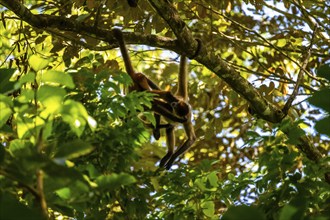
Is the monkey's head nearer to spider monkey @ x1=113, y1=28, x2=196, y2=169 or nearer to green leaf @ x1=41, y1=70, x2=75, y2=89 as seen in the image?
spider monkey @ x1=113, y1=28, x2=196, y2=169

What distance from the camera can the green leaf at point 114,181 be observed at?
1.66m

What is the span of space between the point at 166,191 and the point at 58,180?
1176 millimetres

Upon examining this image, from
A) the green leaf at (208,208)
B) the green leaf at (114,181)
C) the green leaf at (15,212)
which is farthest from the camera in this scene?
the green leaf at (208,208)

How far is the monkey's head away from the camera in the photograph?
5223 mm

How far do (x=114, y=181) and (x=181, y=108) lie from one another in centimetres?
361

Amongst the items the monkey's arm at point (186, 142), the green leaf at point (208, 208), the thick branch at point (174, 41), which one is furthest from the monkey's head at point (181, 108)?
the green leaf at point (208, 208)

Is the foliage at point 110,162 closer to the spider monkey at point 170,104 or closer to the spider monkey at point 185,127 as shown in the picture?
the spider monkey at point 170,104

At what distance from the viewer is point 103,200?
2.29 meters

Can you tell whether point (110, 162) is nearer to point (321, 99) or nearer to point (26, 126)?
point (26, 126)

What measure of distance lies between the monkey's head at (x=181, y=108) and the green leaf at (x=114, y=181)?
3.50 meters

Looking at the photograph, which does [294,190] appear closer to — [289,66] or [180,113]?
[180,113]

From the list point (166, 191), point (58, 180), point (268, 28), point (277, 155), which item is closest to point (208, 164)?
point (166, 191)

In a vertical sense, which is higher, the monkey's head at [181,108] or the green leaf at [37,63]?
the monkey's head at [181,108]

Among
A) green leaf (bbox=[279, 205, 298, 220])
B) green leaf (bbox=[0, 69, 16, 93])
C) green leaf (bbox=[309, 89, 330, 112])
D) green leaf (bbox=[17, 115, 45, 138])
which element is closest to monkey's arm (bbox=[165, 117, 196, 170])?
green leaf (bbox=[17, 115, 45, 138])
